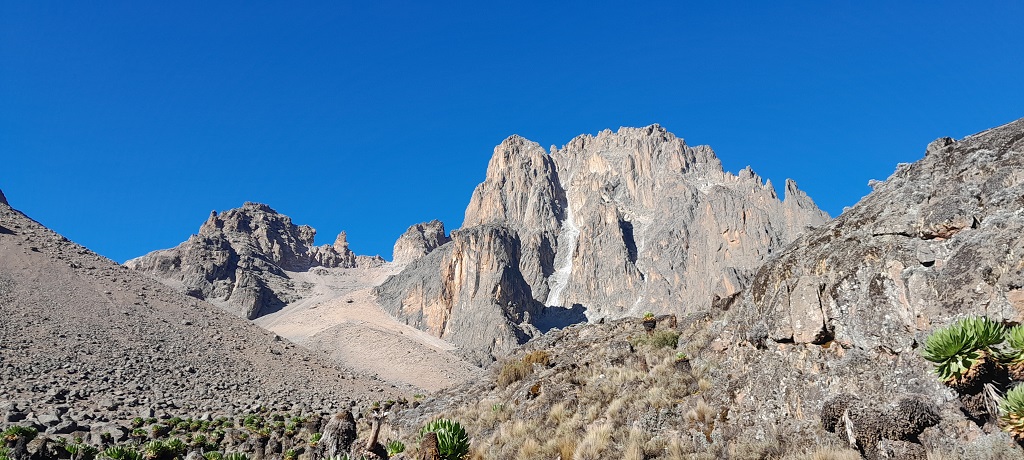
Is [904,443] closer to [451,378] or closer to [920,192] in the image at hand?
[920,192]

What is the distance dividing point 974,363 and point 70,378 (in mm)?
45810

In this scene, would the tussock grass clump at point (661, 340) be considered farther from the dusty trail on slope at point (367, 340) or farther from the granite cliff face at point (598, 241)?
the granite cliff face at point (598, 241)

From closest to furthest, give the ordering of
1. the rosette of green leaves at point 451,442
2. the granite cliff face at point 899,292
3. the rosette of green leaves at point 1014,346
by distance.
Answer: the rosette of green leaves at point 1014,346
the granite cliff face at point 899,292
the rosette of green leaves at point 451,442

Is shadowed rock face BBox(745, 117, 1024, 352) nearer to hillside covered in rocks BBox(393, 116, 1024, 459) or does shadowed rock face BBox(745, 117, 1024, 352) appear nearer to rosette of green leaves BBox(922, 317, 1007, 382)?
hillside covered in rocks BBox(393, 116, 1024, 459)

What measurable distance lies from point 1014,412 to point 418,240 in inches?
7338

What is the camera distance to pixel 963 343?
7031mm

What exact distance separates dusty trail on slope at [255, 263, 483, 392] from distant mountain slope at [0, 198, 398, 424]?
14.3 meters

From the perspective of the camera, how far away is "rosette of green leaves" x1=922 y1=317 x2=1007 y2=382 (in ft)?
22.8

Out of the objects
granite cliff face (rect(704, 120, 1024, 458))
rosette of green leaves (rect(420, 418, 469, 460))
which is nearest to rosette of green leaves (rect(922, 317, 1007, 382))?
granite cliff face (rect(704, 120, 1024, 458))

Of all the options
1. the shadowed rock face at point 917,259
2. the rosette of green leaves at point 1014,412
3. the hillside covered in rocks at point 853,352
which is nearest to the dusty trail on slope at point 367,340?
the hillside covered in rocks at point 853,352

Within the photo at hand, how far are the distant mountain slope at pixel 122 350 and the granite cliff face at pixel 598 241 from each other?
158 feet

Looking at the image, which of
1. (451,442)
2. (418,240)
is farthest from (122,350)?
(418,240)

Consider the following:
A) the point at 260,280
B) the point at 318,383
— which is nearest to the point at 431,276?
the point at 260,280

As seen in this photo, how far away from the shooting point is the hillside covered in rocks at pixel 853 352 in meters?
8.06
